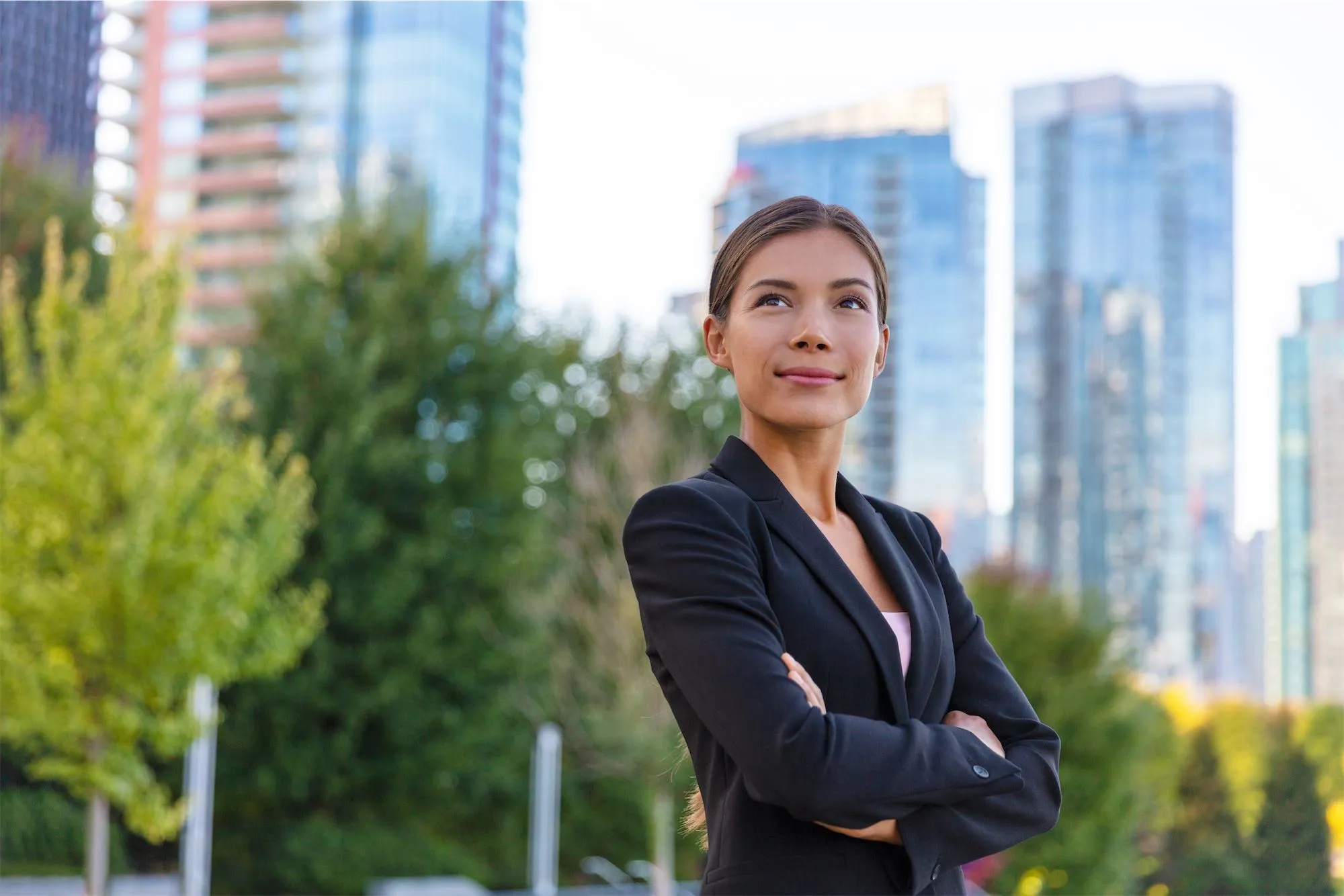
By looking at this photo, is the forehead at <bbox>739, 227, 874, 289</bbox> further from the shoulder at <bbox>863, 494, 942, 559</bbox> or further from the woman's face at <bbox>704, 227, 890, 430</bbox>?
the shoulder at <bbox>863, 494, 942, 559</bbox>

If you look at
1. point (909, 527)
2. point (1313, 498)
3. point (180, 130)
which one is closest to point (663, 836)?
point (1313, 498)

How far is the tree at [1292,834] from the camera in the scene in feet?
25.5

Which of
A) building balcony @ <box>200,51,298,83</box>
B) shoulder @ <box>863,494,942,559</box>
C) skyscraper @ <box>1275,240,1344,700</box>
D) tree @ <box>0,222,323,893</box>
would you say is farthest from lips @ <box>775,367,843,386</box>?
building balcony @ <box>200,51,298,83</box>

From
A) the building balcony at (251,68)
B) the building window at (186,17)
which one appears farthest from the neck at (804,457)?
the building window at (186,17)

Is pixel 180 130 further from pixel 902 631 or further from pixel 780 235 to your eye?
pixel 902 631

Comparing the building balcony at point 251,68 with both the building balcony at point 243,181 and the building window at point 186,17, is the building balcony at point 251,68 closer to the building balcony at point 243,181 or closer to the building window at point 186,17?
the building window at point 186,17

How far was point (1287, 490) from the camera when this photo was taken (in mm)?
15586

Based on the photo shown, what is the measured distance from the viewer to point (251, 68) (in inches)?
2120

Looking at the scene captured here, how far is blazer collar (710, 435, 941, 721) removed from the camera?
4.54 ft

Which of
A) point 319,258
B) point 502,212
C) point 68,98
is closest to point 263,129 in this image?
point 502,212

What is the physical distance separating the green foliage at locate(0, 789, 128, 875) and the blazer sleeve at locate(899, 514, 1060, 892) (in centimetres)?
1236

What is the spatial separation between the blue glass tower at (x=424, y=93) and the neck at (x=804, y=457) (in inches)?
Result: 2164

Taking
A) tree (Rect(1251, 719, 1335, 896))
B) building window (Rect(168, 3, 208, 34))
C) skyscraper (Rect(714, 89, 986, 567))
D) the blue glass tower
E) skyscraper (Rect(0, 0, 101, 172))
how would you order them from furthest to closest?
the blue glass tower → building window (Rect(168, 3, 208, 34)) → skyscraper (Rect(0, 0, 101, 172)) → skyscraper (Rect(714, 89, 986, 567)) → tree (Rect(1251, 719, 1335, 896))

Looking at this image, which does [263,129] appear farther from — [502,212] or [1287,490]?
[1287,490]
